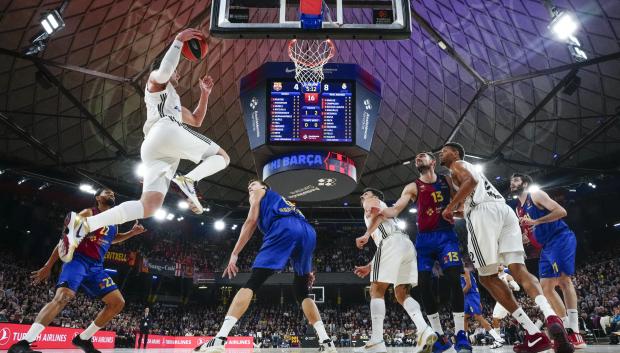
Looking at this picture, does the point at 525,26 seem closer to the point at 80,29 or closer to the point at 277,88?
the point at 277,88

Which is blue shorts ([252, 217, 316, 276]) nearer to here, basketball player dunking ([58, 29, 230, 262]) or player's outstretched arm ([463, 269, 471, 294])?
basketball player dunking ([58, 29, 230, 262])

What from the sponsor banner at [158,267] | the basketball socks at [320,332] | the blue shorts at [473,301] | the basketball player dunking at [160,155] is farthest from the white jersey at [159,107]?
the sponsor banner at [158,267]

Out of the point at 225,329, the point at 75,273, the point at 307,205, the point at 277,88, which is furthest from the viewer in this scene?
the point at 307,205

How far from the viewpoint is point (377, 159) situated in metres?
24.7

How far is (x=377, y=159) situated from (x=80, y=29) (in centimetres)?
1587

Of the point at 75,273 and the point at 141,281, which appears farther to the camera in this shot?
the point at 141,281

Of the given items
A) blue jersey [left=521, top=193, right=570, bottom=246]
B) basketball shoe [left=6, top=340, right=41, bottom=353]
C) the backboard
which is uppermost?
the backboard

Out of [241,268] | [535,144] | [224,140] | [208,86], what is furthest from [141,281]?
[208,86]

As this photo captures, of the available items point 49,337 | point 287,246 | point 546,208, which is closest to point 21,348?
point 287,246

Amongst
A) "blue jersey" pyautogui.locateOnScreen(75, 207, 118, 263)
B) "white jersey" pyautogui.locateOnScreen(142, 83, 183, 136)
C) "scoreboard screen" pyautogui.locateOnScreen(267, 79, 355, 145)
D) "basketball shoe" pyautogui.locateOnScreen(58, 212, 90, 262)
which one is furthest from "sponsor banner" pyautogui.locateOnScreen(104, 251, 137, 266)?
"white jersey" pyautogui.locateOnScreen(142, 83, 183, 136)

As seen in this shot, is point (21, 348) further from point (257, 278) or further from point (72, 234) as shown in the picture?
point (257, 278)

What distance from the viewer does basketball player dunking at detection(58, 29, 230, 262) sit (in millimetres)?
4297

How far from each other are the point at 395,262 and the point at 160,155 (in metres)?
3.19

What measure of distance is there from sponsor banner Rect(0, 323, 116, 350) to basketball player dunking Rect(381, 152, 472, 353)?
692cm
